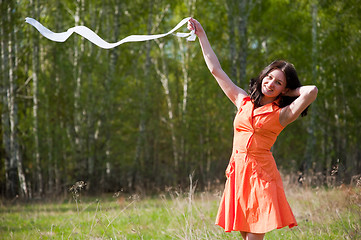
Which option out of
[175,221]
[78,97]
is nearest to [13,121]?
[78,97]

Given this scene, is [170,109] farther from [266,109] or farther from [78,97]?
[266,109]

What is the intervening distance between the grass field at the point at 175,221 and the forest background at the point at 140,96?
3.20 m

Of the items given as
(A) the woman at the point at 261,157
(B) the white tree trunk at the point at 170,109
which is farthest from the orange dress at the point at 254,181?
(B) the white tree trunk at the point at 170,109

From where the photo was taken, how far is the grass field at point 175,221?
3.96 m

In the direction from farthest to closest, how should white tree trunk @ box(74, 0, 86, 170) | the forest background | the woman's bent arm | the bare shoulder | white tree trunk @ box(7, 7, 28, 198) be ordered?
white tree trunk @ box(74, 0, 86, 170) → the forest background → white tree trunk @ box(7, 7, 28, 198) → the bare shoulder → the woman's bent arm

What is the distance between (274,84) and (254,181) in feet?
2.07

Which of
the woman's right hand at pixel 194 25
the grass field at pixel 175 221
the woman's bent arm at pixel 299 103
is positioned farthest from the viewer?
the grass field at pixel 175 221

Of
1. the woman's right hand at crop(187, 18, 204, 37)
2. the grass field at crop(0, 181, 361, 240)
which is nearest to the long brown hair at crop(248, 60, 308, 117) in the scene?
the woman's right hand at crop(187, 18, 204, 37)

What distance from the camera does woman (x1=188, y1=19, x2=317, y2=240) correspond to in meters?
2.67

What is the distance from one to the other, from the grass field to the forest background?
3.20 meters

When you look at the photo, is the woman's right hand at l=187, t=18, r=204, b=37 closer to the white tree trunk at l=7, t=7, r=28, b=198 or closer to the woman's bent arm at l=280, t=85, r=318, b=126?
the woman's bent arm at l=280, t=85, r=318, b=126

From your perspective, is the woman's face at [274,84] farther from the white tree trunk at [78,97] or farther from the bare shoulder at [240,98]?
the white tree trunk at [78,97]

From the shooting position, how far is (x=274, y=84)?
111 inches

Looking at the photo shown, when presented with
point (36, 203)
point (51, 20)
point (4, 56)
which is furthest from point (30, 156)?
point (51, 20)
